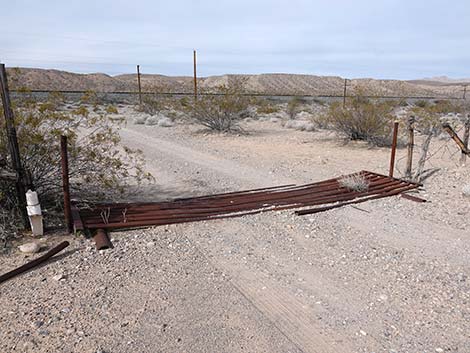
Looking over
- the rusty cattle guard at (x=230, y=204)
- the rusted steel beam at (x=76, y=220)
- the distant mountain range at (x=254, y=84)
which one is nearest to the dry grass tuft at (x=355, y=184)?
the rusty cattle guard at (x=230, y=204)

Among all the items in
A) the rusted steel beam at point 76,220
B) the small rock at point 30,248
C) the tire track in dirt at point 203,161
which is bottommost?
the tire track in dirt at point 203,161

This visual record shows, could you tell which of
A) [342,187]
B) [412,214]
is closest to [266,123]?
[342,187]

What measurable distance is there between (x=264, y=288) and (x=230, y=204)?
117 inches

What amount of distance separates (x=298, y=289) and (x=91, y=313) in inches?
79.5

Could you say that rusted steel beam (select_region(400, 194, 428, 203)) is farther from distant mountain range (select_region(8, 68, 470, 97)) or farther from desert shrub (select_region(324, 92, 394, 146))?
distant mountain range (select_region(8, 68, 470, 97))

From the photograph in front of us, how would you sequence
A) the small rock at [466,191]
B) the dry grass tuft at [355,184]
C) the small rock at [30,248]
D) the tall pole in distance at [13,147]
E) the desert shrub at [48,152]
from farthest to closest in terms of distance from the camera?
the dry grass tuft at [355,184] < the small rock at [466,191] < the desert shrub at [48,152] < the tall pole in distance at [13,147] < the small rock at [30,248]

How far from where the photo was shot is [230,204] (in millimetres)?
7203

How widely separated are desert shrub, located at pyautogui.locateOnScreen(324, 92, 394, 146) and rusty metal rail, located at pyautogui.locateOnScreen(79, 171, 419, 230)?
5894mm

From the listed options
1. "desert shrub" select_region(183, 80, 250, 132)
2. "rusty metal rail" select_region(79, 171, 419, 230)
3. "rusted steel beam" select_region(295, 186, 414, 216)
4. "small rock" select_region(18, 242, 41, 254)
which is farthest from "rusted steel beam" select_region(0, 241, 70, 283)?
"desert shrub" select_region(183, 80, 250, 132)

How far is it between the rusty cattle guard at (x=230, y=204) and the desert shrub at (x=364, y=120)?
5904 millimetres

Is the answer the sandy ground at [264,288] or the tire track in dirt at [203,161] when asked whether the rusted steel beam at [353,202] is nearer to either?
the sandy ground at [264,288]

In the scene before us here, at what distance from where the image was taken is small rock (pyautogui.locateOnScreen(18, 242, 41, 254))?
4.93 metres

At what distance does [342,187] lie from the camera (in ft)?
27.9

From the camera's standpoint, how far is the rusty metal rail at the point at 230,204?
6.10 m
